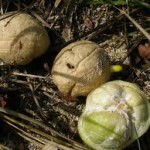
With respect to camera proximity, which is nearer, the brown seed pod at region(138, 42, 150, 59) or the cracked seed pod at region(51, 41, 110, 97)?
the cracked seed pod at region(51, 41, 110, 97)

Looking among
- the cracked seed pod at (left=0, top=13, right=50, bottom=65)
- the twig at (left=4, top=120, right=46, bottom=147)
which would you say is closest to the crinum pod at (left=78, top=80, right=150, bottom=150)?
the twig at (left=4, top=120, right=46, bottom=147)

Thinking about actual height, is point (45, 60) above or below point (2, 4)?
below

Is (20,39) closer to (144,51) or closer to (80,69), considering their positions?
(80,69)

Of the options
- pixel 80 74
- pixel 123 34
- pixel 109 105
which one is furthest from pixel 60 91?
pixel 123 34

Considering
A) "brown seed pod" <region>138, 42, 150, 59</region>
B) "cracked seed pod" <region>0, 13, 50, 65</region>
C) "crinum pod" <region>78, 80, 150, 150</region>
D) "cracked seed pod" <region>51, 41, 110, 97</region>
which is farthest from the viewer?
"brown seed pod" <region>138, 42, 150, 59</region>

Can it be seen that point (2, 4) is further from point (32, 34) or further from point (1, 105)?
point (1, 105)

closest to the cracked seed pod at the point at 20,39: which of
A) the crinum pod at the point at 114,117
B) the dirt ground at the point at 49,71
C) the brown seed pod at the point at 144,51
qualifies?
the dirt ground at the point at 49,71

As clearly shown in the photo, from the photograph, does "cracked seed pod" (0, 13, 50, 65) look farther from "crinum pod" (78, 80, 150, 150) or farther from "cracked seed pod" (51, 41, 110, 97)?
"crinum pod" (78, 80, 150, 150)
